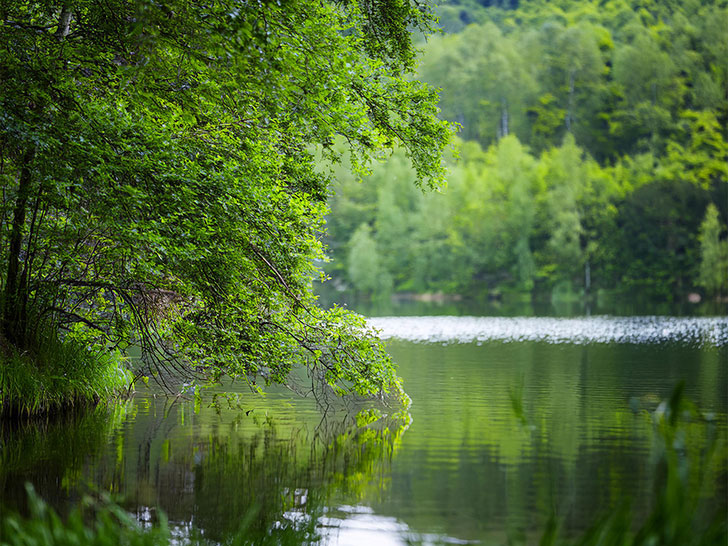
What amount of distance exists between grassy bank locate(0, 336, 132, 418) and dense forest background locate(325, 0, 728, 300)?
4660cm

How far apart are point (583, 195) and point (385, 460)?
219 ft

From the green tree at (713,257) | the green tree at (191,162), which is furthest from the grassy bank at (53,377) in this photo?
the green tree at (713,257)

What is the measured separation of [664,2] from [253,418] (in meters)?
103

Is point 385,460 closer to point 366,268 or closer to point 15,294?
point 15,294

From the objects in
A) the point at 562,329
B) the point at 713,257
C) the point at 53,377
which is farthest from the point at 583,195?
the point at 53,377

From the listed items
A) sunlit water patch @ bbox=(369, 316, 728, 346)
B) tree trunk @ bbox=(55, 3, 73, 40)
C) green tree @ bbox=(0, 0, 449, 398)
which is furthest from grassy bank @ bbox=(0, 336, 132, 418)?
sunlit water patch @ bbox=(369, 316, 728, 346)

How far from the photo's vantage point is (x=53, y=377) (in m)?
12.5

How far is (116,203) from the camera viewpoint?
9.87m

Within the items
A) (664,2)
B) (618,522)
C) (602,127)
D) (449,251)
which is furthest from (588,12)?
(618,522)

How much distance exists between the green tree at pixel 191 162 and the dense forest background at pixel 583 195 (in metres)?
46.8

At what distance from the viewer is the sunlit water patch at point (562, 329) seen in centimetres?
2990

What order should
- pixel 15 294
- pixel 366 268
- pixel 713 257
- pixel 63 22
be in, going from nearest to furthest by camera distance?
pixel 63 22 → pixel 15 294 → pixel 713 257 → pixel 366 268

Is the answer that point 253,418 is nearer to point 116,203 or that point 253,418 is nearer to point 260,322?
point 260,322

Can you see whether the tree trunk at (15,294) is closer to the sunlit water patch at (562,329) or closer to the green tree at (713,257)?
the sunlit water patch at (562,329)
